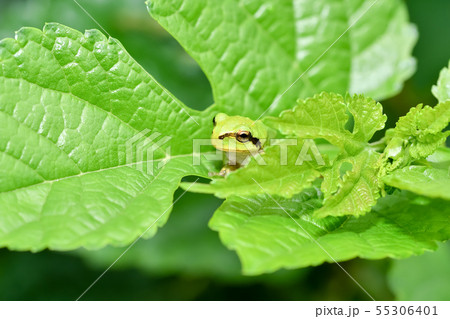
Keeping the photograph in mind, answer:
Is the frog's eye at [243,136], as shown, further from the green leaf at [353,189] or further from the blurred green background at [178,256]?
the blurred green background at [178,256]

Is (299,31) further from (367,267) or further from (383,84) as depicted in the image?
(367,267)

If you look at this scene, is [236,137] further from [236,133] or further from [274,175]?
[274,175]

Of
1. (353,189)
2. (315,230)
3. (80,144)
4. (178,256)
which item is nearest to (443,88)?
(353,189)

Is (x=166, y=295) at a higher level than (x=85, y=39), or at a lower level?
lower

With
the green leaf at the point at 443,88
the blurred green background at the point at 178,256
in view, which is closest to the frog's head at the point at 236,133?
the green leaf at the point at 443,88
